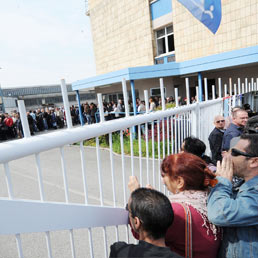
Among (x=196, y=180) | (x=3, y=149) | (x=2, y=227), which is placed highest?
(x=3, y=149)

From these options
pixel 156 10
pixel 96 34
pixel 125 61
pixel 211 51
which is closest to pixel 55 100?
pixel 96 34

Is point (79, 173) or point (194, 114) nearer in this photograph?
point (194, 114)

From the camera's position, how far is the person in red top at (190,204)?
127cm

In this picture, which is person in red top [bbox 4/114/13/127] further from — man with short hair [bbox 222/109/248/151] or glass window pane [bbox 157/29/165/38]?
man with short hair [bbox 222/109/248/151]

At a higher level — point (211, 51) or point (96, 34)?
point (96, 34)

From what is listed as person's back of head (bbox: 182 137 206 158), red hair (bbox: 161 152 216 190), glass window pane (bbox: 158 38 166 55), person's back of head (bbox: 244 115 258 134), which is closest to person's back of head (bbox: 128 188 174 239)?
red hair (bbox: 161 152 216 190)

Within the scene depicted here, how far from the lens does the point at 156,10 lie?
1622 cm

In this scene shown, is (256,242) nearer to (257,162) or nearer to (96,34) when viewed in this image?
(257,162)

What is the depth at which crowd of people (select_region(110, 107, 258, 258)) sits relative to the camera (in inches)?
44.4

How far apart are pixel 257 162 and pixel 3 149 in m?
1.46

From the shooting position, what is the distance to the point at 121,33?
1905cm

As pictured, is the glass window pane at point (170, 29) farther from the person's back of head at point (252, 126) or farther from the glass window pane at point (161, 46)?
the person's back of head at point (252, 126)

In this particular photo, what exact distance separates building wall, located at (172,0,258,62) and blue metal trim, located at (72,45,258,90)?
2.49m

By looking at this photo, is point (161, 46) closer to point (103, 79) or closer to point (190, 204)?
point (103, 79)
